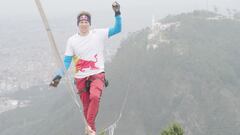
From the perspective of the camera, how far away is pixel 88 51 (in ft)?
38.4

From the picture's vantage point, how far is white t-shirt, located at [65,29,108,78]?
38.1ft

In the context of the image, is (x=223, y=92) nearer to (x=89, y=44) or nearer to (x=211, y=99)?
(x=211, y=99)

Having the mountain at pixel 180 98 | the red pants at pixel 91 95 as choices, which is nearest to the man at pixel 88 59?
the red pants at pixel 91 95

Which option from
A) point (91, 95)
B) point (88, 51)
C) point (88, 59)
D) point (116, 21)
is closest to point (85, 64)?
point (88, 59)

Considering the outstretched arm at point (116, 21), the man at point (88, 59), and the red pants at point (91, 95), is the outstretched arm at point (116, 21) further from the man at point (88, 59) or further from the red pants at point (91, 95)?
the red pants at point (91, 95)

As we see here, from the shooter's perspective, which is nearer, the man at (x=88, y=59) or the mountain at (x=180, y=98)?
the man at (x=88, y=59)

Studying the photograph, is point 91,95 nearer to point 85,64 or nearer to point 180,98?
point 85,64

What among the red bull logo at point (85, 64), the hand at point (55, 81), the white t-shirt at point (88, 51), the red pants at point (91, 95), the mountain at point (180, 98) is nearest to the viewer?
the hand at point (55, 81)

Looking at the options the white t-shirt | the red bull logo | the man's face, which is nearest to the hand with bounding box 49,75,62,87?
the white t-shirt

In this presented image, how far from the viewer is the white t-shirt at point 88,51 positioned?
11617mm

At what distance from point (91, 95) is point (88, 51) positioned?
1.14 metres

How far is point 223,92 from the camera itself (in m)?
170

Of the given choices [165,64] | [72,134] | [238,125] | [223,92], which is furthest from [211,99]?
[72,134]

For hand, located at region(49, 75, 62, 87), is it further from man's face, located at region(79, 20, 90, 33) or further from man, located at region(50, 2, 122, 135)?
man's face, located at region(79, 20, 90, 33)
